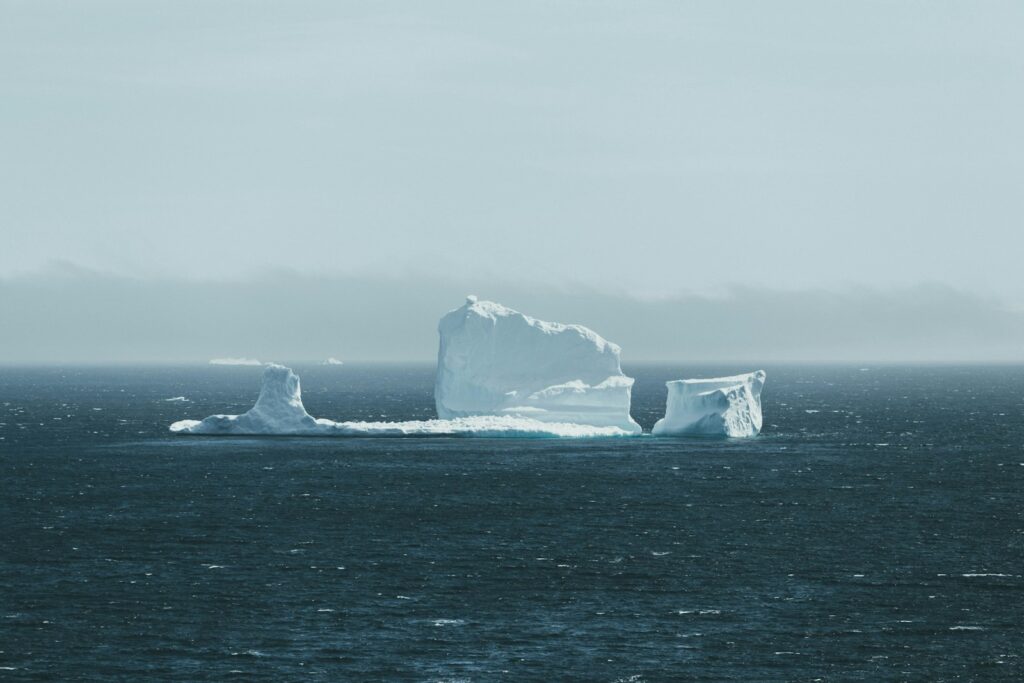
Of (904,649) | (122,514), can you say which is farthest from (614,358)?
(904,649)

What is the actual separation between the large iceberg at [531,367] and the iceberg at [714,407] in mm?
3365

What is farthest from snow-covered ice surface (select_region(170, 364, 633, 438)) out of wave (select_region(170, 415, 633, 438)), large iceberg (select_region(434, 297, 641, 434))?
large iceberg (select_region(434, 297, 641, 434))

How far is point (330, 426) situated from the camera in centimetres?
9156

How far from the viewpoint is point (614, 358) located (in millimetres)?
90438

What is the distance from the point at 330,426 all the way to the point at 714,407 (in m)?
28.6

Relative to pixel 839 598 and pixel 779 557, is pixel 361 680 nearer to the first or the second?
pixel 839 598

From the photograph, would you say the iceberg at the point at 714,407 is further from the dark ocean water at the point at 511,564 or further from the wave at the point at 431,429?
the dark ocean water at the point at 511,564

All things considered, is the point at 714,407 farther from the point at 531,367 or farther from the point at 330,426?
the point at 330,426

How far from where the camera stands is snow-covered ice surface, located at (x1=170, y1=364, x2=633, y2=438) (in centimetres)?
8912

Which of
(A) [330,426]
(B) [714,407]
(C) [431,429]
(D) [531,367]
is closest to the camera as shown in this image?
(B) [714,407]

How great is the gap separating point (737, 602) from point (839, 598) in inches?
130

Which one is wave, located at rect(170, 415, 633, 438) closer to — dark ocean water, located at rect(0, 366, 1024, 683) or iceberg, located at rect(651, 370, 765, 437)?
iceberg, located at rect(651, 370, 765, 437)

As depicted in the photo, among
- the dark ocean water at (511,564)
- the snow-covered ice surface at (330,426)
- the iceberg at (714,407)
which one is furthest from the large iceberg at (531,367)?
the dark ocean water at (511,564)

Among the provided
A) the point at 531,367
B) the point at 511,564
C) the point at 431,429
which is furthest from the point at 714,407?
the point at 511,564
